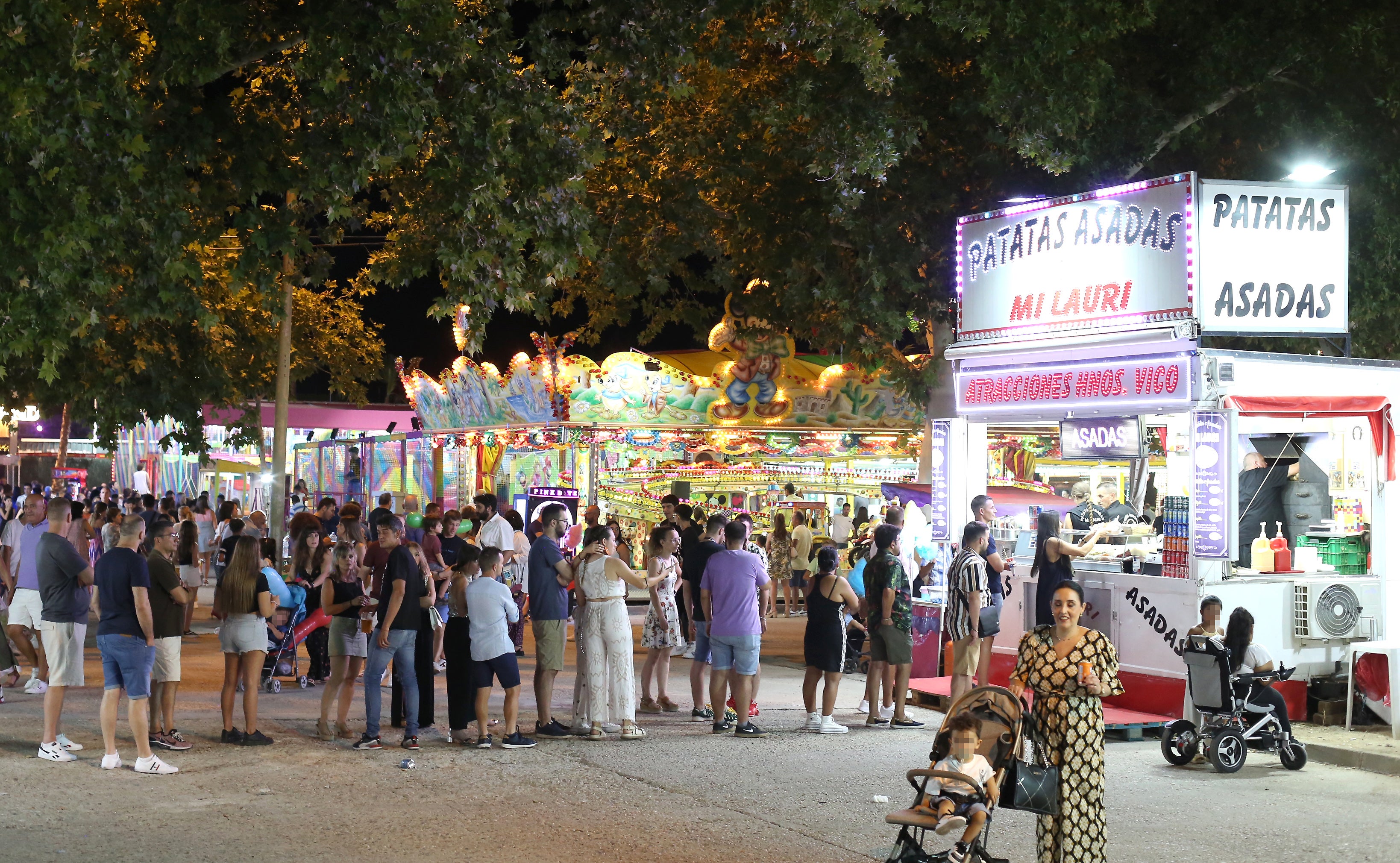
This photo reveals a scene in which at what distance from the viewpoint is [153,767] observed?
970cm

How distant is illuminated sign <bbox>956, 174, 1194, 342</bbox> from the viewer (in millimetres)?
12188

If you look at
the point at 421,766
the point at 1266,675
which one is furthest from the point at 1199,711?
the point at 421,766

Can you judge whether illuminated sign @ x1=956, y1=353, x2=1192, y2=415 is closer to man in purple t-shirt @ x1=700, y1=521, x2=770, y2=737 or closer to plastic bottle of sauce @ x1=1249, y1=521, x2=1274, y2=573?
plastic bottle of sauce @ x1=1249, y1=521, x2=1274, y2=573

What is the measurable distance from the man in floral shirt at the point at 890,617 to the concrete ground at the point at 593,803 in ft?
1.45

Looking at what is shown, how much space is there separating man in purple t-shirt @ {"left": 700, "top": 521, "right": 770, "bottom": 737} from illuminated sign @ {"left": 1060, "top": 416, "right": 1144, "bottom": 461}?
11.5ft

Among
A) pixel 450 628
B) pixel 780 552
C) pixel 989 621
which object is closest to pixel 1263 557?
pixel 989 621

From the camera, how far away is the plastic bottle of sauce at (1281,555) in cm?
1250

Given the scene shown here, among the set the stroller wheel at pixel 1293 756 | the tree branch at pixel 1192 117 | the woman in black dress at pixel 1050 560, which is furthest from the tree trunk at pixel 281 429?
the stroller wheel at pixel 1293 756

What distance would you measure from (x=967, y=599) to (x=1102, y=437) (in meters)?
2.16

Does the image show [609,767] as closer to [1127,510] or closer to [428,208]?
[428,208]

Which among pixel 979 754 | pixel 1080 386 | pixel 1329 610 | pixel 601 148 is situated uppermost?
pixel 601 148

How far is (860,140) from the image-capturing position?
16.3 meters

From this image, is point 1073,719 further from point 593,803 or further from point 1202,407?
point 1202,407

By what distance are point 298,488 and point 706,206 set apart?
15.0 metres
